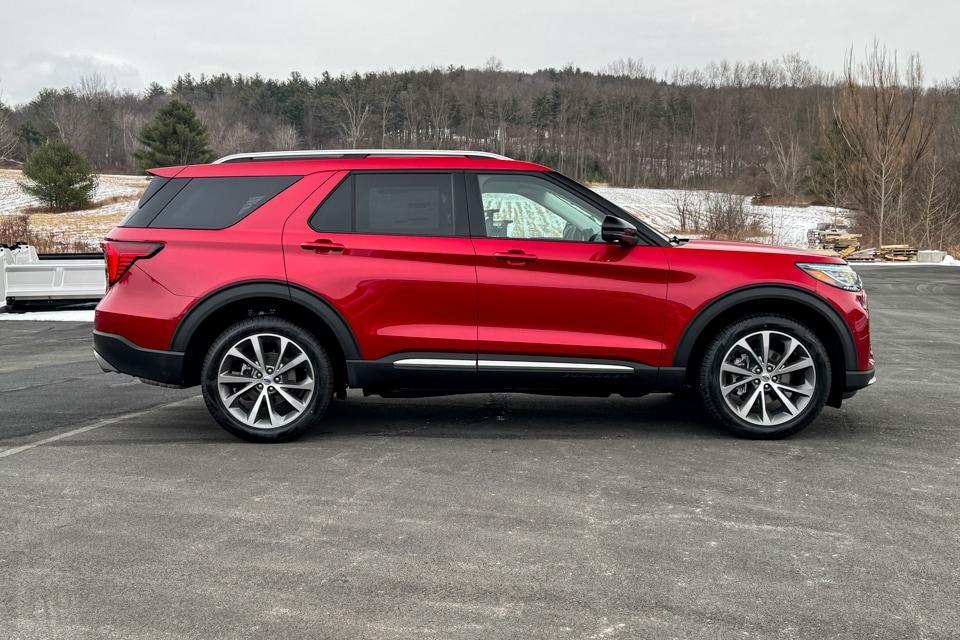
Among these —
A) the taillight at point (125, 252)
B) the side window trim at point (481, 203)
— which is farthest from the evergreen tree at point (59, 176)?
the side window trim at point (481, 203)

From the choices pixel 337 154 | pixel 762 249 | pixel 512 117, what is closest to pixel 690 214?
pixel 762 249

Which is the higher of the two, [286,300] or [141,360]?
[286,300]

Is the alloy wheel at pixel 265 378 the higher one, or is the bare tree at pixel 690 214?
the bare tree at pixel 690 214

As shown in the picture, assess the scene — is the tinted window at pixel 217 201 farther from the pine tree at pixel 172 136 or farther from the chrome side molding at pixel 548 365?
the pine tree at pixel 172 136

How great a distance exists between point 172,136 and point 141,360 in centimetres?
5868

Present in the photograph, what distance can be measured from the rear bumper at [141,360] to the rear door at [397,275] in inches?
36.9

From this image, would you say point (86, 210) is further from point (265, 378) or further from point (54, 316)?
point (265, 378)

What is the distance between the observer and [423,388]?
5.49 m

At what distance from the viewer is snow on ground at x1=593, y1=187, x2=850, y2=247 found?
45.5 meters

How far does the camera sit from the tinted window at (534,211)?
5434mm

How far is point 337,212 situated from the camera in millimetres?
5480

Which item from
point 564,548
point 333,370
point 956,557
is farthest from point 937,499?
point 333,370

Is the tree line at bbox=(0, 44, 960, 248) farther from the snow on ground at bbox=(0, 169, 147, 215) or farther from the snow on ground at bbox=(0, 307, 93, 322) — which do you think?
the snow on ground at bbox=(0, 307, 93, 322)

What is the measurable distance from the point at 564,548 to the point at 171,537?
171 centimetres
